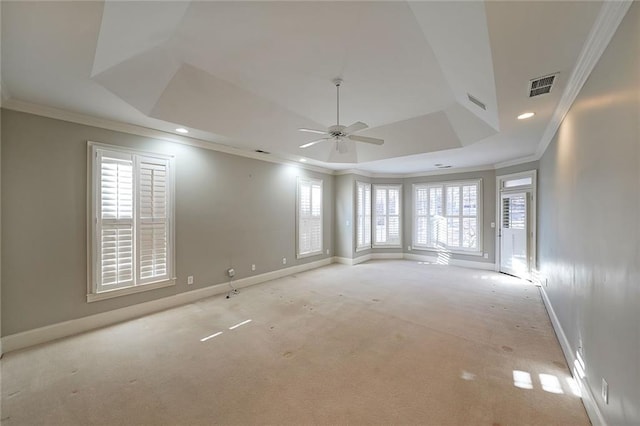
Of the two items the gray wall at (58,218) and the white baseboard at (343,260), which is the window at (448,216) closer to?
the white baseboard at (343,260)

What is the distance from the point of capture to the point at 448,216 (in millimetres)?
7398

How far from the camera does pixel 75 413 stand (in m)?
1.96

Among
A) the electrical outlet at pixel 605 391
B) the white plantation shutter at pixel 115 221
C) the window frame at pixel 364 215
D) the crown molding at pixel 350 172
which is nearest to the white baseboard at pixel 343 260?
the window frame at pixel 364 215

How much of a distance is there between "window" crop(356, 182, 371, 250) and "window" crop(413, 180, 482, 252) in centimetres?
143

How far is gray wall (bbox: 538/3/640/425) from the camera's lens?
137 cm

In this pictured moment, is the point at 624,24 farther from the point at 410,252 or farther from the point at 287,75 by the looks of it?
the point at 410,252

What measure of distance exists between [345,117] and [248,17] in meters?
2.30

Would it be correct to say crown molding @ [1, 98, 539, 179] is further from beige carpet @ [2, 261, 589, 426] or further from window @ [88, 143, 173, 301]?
beige carpet @ [2, 261, 589, 426]

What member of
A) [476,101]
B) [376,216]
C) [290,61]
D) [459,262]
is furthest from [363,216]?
[290,61]

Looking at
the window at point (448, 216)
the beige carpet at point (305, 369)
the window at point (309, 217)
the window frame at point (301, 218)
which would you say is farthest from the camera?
the window at point (448, 216)

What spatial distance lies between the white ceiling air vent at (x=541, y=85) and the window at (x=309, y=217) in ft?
14.9

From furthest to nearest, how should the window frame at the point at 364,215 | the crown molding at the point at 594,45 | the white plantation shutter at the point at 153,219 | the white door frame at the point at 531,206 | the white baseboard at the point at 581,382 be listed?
the window frame at the point at 364,215 → the white door frame at the point at 531,206 → the white plantation shutter at the point at 153,219 → the white baseboard at the point at 581,382 → the crown molding at the point at 594,45

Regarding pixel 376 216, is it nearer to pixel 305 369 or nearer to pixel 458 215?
pixel 458 215

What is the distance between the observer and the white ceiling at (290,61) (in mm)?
1817
